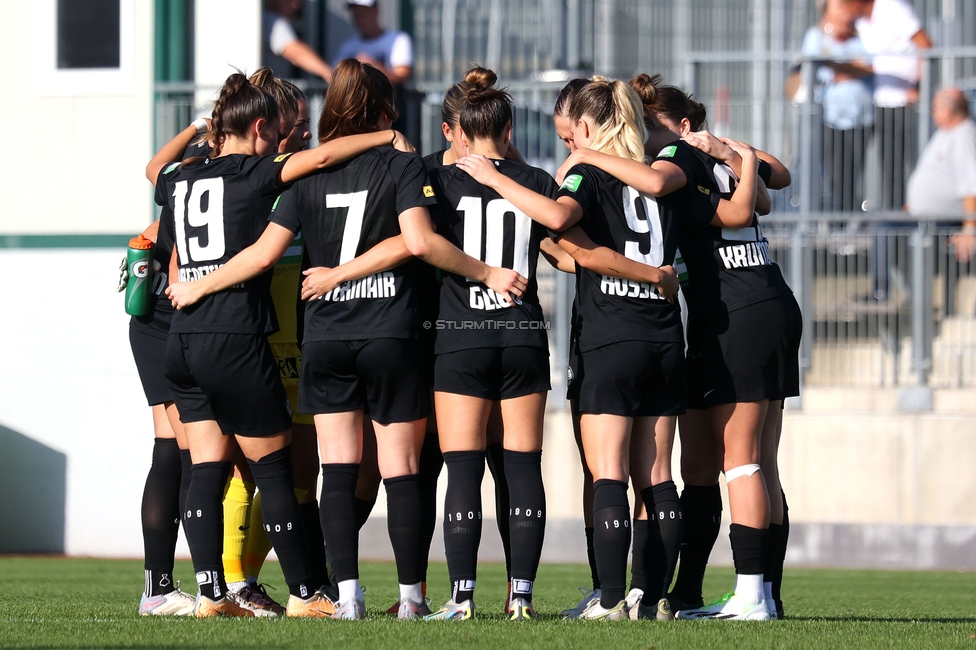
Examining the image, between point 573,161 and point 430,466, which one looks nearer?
point 573,161

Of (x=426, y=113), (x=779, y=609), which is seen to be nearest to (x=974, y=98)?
(x=426, y=113)

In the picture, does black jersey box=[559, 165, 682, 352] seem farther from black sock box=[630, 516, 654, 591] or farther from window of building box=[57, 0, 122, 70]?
window of building box=[57, 0, 122, 70]

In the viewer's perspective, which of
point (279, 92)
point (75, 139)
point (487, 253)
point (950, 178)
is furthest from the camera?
point (75, 139)

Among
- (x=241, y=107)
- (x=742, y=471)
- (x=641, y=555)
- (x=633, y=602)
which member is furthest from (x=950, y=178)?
(x=241, y=107)

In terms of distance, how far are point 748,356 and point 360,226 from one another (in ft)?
5.13

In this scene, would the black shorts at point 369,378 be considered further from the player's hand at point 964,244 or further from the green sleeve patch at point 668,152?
the player's hand at point 964,244

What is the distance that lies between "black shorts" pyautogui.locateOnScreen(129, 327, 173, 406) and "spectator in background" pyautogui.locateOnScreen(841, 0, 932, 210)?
22.6 feet

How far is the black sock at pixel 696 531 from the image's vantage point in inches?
A: 211

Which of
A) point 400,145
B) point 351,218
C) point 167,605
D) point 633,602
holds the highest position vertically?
point 400,145

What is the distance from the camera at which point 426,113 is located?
1120 cm

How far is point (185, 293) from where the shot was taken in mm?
4965

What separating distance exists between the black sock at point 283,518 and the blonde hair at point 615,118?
1.69 meters

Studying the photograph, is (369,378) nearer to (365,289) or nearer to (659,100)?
(365,289)

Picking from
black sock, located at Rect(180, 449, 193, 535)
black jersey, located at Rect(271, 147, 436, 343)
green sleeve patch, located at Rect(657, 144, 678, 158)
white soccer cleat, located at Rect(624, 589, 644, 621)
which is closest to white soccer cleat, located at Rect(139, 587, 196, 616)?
black sock, located at Rect(180, 449, 193, 535)
